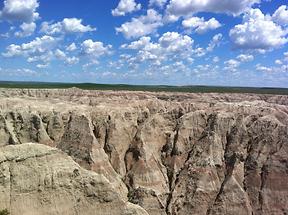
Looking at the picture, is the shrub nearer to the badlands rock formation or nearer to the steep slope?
the steep slope

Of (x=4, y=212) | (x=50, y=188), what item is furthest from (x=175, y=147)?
(x=4, y=212)

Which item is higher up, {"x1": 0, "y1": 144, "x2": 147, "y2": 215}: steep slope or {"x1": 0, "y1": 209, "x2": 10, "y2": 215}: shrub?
{"x1": 0, "y1": 144, "x2": 147, "y2": 215}: steep slope

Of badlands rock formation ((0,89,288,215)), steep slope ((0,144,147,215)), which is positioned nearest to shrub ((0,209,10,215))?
steep slope ((0,144,147,215))

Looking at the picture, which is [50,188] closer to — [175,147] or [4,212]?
[4,212]

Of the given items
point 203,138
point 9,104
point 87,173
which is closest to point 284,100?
point 203,138

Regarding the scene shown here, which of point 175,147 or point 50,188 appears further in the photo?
point 175,147

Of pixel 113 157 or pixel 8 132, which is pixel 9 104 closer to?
pixel 8 132

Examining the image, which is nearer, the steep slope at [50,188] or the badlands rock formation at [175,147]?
the steep slope at [50,188]

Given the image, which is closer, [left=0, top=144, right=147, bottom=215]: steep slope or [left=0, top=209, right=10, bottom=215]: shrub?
[left=0, top=209, right=10, bottom=215]: shrub

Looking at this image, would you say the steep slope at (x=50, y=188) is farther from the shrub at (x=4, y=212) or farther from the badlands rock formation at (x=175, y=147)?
the badlands rock formation at (x=175, y=147)

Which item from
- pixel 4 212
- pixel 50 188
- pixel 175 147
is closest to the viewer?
pixel 4 212

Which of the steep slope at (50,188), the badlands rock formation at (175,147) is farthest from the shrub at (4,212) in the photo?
the badlands rock formation at (175,147)

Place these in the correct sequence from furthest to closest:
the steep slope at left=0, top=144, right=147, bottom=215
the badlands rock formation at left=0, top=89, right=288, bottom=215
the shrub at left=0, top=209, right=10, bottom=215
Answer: the badlands rock formation at left=0, top=89, right=288, bottom=215, the steep slope at left=0, top=144, right=147, bottom=215, the shrub at left=0, top=209, right=10, bottom=215
